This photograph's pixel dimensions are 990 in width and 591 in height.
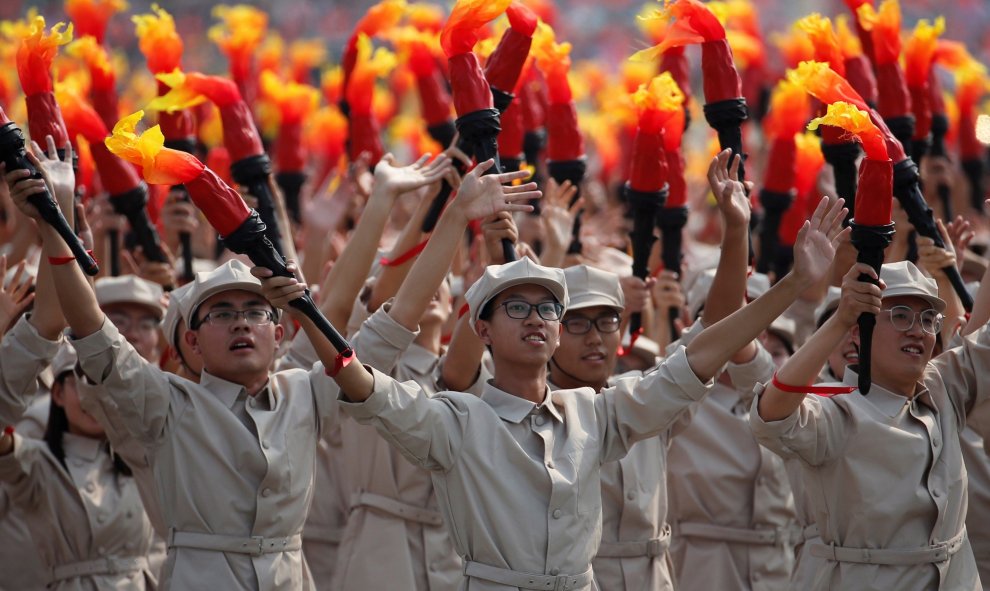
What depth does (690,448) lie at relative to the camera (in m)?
6.61

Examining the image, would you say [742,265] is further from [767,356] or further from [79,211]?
[79,211]

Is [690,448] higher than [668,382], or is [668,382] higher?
[668,382]

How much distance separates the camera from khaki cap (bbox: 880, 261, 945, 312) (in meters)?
5.20

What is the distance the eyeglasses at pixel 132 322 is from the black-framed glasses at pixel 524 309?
2.42 meters

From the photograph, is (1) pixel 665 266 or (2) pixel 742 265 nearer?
(2) pixel 742 265

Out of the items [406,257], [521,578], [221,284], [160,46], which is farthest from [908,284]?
[160,46]

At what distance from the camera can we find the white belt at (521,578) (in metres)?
4.53

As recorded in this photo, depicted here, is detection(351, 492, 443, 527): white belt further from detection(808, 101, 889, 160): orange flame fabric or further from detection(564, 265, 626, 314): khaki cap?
detection(808, 101, 889, 160): orange flame fabric

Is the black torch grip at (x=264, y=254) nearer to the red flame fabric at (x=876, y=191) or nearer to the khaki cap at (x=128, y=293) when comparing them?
the red flame fabric at (x=876, y=191)

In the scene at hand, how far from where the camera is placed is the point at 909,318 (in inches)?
205

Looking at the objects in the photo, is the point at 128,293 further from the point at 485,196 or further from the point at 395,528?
the point at 485,196

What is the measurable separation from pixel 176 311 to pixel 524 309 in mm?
1487

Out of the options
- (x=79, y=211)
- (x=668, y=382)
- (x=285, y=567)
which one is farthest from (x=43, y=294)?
(x=668, y=382)

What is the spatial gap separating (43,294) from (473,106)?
5.95 feet
